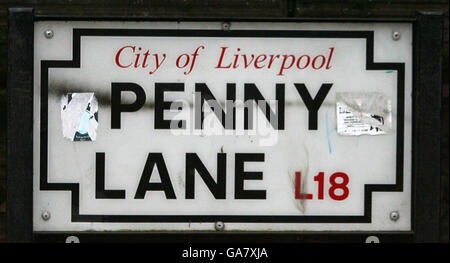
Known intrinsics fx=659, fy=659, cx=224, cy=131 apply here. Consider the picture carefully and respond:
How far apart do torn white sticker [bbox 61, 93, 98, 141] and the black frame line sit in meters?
0.07

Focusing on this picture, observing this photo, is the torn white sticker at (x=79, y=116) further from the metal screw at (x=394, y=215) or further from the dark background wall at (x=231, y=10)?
the metal screw at (x=394, y=215)

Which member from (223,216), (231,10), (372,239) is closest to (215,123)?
(223,216)

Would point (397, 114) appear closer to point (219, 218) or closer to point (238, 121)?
point (238, 121)

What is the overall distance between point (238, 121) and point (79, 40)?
64 cm

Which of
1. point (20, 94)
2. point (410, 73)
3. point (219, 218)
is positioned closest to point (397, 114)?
point (410, 73)

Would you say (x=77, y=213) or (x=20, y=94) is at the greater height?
(x=20, y=94)

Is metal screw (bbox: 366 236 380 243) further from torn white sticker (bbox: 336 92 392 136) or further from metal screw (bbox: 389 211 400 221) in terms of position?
torn white sticker (bbox: 336 92 392 136)

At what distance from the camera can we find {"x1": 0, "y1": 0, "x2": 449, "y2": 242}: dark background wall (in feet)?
8.34

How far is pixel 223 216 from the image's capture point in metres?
2.40

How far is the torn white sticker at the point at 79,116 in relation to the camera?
236 cm

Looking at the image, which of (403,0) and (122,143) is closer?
(122,143)

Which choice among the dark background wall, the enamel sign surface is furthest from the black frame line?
the dark background wall

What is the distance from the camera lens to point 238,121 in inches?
94.0
